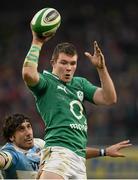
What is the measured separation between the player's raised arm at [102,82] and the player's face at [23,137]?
94 cm

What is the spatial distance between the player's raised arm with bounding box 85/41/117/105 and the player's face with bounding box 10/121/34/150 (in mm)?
937

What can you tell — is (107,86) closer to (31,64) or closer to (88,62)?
(31,64)

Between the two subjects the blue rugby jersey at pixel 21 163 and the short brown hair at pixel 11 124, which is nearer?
the blue rugby jersey at pixel 21 163

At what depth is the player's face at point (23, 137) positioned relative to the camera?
758cm

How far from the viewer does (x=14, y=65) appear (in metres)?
17.7

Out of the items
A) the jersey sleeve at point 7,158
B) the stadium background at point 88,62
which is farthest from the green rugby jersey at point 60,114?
the stadium background at point 88,62

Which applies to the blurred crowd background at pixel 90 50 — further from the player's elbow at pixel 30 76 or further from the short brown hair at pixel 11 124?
the player's elbow at pixel 30 76

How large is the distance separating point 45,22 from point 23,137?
1.49 m

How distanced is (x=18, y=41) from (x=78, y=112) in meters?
11.9

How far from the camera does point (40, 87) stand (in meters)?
6.60

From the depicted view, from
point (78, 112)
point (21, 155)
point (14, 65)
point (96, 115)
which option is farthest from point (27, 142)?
point (14, 65)

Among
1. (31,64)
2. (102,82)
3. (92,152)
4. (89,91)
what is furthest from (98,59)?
(92,152)

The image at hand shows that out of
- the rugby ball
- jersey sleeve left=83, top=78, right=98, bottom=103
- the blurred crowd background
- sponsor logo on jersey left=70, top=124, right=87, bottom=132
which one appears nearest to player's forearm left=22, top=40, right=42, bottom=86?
the rugby ball

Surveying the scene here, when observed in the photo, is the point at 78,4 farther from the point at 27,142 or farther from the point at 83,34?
the point at 27,142
